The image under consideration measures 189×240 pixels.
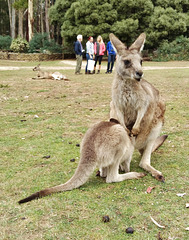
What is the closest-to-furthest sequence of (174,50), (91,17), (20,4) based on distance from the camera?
1. (91,17)
2. (174,50)
3. (20,4)

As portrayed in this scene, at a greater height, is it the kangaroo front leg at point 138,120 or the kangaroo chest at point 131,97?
the kangaroo chest at point 131,97

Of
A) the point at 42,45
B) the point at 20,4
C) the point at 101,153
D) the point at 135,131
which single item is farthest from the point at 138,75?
the point at 20,4

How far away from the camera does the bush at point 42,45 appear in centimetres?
2328

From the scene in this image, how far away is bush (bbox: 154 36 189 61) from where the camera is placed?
21812 mm

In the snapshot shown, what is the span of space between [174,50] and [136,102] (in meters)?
20.4

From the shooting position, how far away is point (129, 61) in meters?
2.79

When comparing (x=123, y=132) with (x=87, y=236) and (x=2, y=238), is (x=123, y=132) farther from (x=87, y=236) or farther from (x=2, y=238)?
(x=2, y=238)

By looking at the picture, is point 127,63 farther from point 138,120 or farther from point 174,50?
point 174,50

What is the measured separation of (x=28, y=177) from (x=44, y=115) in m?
2.68

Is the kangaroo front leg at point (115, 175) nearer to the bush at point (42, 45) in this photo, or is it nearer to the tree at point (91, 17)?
the tree at point (91, 17)

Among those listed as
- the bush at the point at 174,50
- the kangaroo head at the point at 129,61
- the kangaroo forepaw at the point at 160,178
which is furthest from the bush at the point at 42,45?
the kangaroo forepaw at the point at 160,178

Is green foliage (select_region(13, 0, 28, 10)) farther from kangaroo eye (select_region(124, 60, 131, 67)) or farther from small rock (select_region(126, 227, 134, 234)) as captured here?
small rock (select_region(126, 227, 134, 234))

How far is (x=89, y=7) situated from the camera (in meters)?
20.7

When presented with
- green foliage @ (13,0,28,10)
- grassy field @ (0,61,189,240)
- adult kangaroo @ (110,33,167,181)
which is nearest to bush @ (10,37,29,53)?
green foliage @ (13,0,28,10)
